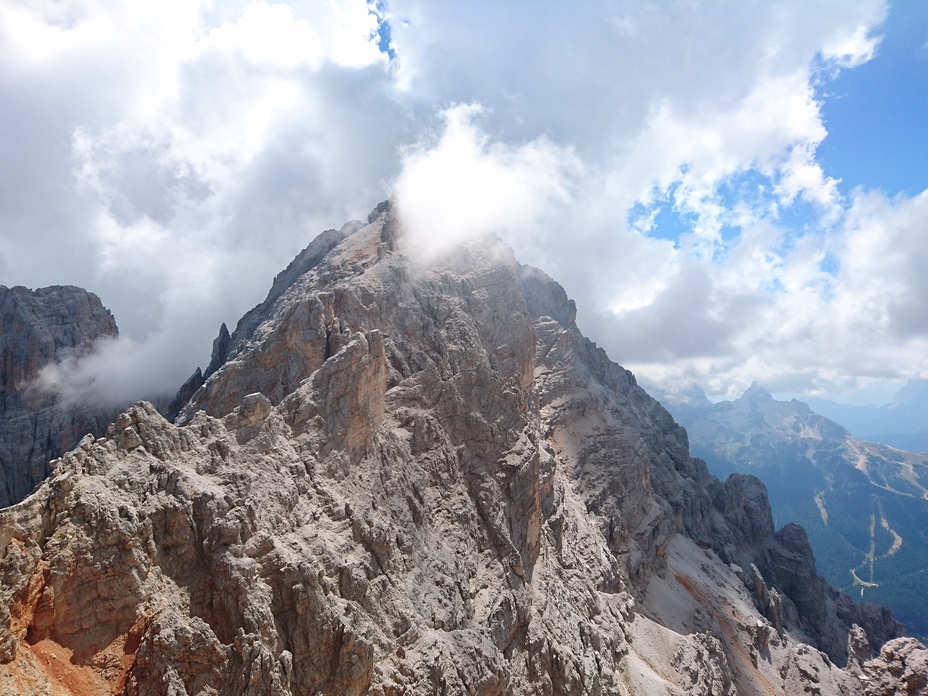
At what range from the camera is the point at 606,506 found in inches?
3391

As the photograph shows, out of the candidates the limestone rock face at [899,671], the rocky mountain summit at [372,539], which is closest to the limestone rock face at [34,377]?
the rocky mountain summit at [372,539]

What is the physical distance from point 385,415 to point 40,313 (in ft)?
250

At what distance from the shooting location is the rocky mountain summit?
80.9 ft

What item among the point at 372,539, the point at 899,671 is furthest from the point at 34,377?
the point at 899,671

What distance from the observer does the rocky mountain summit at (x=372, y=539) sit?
24672 millimetres

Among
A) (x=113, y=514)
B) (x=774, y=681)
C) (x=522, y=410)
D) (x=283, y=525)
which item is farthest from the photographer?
(x=774, y=681)

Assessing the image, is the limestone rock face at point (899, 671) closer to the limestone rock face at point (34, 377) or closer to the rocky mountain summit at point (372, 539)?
the rocky mountain summit at point (372, 539)

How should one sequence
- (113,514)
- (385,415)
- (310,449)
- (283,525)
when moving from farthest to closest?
1. (385,415)
2. (310,449)
3. (283,525)
4. (113,514)

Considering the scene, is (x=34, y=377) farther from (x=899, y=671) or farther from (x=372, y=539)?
(x=899, y=671)

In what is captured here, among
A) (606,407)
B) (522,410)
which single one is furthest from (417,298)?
(606,407)

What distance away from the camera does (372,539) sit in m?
36.3

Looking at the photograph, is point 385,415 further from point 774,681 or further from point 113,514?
point 774,681

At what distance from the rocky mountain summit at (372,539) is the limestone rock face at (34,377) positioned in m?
21.2

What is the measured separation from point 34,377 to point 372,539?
77.0 metres
